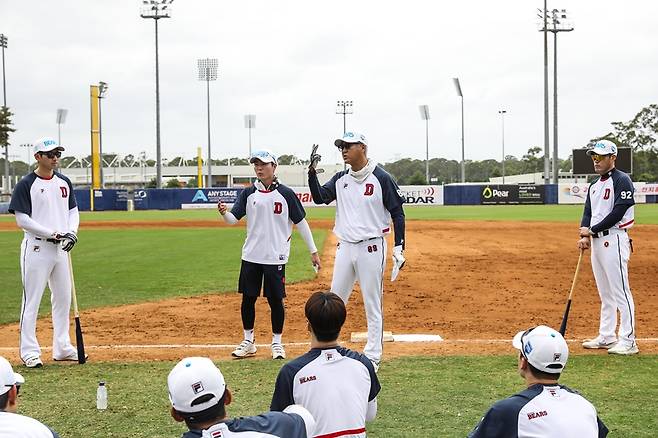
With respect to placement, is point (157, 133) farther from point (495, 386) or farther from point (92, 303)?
point (495, 386)

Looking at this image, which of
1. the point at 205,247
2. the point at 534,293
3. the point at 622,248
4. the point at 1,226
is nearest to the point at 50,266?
the point at 622,248

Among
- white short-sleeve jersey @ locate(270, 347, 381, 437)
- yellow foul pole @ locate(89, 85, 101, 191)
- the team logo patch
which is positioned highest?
Answer: yellow foul pole @ locate(89, 85, 101, 191)

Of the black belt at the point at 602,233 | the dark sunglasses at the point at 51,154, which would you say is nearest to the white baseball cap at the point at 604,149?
the black belt at the point at 602,233

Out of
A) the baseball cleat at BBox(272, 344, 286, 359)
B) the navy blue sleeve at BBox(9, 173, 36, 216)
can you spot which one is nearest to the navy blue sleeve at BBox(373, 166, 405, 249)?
the baseball cleat at BBox(272, 344, 286, 359)

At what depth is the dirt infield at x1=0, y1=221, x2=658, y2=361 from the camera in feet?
28.0

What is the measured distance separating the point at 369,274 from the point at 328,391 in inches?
137

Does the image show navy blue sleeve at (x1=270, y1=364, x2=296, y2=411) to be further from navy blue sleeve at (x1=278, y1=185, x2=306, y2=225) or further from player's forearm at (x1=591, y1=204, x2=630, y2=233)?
player's forearm at (x1=591, y1=204, x2=630, y2=233)

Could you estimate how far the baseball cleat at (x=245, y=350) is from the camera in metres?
7.88

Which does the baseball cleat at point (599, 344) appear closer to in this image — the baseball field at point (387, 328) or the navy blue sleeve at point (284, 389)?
the baseball field at point (387, 328)

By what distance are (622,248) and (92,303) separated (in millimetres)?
8395

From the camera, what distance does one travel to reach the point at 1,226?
35469 mm

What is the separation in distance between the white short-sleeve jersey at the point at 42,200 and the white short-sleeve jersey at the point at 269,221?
180 centimetres

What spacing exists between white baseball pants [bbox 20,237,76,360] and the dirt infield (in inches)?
18.7

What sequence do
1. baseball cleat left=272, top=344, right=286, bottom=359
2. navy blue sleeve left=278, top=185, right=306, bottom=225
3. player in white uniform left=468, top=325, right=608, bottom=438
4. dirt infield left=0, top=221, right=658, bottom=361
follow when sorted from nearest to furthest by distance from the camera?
player in white uniform left=468, top=325, right=608, bottom=438 → baseball cleat left=272, top=344, right=286, bottom=359 → navy blue sleeve left=278, top=185, right=306, bottom=225 → dirt infield left=0, top=221, right=658, bottom=361
